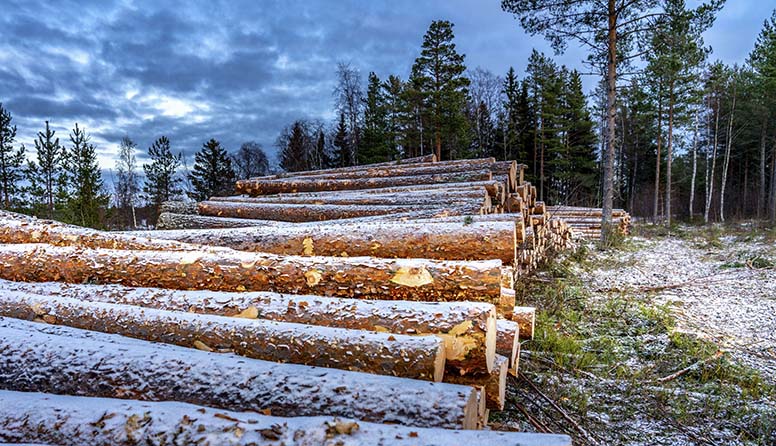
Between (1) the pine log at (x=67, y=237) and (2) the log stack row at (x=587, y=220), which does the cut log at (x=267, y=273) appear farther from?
(2) the log stack row at (x=587, y=220)

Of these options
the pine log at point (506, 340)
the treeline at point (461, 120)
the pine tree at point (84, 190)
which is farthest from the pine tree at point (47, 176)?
the treeline at point (461, 120)

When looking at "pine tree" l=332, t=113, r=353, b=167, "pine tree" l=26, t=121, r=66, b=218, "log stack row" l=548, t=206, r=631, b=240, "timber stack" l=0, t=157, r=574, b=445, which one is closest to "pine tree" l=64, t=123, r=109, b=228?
"pine tree" l=26, t=121, r=66, b=218

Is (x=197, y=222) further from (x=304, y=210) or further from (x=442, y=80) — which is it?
(x=442, y=80)

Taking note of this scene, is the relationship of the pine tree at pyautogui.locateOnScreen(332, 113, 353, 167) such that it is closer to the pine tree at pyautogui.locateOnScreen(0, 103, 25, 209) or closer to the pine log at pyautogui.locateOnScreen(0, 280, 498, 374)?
the pine tree at pyautogui.locateOnScreen(0, 103, 25, 209)

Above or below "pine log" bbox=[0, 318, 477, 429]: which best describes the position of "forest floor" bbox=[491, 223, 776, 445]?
below

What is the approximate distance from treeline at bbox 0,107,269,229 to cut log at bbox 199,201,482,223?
28.9 ft

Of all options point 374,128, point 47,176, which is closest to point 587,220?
point 374,128

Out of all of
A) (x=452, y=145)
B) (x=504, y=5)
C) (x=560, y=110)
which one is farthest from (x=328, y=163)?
(x=504, y=5)

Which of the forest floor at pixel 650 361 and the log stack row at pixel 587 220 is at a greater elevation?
the log stack row at pixel 587 220

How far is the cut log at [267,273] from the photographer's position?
8.43 feet

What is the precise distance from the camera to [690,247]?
1193 cm

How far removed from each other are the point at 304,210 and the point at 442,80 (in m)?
19.3

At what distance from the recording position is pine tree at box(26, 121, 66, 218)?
44.5 ft

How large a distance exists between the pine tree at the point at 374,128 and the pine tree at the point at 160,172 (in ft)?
50.2
